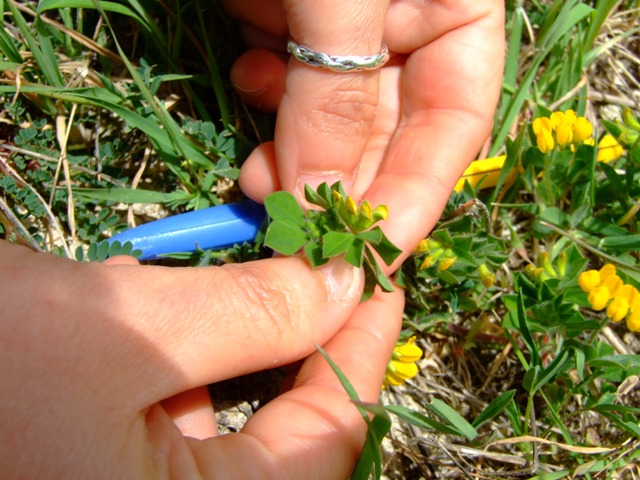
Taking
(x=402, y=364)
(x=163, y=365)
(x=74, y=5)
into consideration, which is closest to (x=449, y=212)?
(x=402, y=364)

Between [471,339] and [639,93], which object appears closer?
[471,339]

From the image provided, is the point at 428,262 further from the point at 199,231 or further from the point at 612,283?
the point at 199,231

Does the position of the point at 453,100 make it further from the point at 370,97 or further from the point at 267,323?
the point at 267,323

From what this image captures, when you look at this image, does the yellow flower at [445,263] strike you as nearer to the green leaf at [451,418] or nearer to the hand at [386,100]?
the hand at [386,100]

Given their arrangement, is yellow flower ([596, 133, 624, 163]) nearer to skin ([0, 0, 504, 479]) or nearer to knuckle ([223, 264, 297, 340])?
skin ([0, 0, 504, 479])

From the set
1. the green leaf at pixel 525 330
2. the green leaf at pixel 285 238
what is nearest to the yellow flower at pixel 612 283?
the green leaf at pixel 525 330

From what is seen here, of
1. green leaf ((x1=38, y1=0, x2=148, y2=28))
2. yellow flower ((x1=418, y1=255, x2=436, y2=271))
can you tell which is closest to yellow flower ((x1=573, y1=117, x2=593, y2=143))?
yellow flower ((x1=418, y1=255, x2=436, y2=271))

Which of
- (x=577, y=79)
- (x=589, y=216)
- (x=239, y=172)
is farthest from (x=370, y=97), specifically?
(x=577, y=79)
